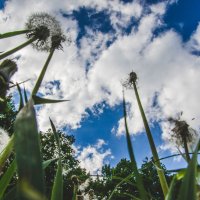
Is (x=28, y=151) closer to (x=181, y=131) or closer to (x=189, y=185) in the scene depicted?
(x=189, y=185)

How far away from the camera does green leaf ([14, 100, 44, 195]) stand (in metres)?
0.41

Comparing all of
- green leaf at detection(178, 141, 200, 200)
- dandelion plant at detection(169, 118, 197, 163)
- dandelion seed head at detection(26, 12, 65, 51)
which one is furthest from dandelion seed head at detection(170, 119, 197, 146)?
green leaf at detection(178, 141, 200, 200)

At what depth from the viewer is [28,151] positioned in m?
0.44

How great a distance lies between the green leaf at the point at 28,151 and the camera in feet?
1.35

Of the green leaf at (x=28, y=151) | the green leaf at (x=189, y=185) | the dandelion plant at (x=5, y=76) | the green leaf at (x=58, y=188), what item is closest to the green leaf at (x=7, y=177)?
the green leaf at (x=58, y=188)

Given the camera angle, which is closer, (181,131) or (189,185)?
(189,185)

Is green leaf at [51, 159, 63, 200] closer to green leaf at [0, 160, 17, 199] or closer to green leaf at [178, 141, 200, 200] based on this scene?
green leaf at [0, 160, 17, 199]

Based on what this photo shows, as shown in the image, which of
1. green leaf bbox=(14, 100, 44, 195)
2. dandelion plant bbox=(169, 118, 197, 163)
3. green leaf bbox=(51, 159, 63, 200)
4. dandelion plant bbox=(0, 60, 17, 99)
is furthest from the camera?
dandelion plant bbox=(169, 118, 197, 163)

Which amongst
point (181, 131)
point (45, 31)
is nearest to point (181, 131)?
point (181, 131)

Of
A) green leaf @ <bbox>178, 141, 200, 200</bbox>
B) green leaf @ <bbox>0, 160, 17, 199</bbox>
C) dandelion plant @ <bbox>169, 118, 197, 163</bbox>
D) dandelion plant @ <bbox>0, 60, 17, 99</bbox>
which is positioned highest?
dandelion plant @ <bbox>169, 118, 197, 163</bbox>

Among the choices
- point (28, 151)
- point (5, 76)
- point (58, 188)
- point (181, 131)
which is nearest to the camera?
point (28, 151)

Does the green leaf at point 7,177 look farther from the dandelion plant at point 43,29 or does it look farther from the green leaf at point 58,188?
the dandelion plant at point 43,29

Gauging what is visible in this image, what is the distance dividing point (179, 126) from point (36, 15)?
2.54 metres

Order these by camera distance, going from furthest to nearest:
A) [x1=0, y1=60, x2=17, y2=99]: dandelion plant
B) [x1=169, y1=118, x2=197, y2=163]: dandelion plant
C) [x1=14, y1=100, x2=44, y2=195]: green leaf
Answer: [x1=169, y1=118, x2=197, y2=163]: dandelion plant → [x1=0, y1=60, x2=17, y2=99]: dandelion plant → [x1=14, y1=100, x2=44, y2=195]: green leaf
